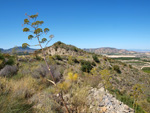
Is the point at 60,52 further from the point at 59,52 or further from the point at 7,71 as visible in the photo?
the point at 7,71

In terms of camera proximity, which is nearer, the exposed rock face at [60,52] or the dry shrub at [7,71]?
the dry shrub at [7,71]

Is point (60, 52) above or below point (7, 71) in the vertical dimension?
above

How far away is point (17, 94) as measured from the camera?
2824 mm

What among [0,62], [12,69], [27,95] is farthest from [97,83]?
[0,62]

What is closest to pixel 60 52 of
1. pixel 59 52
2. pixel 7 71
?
pixel 59 52

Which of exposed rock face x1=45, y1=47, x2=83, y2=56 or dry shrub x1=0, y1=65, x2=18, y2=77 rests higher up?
exposed rock face x1=45, y1=47, x2=83, y2=56

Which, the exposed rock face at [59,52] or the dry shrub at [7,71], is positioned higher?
the exposed rock face at [59,52]

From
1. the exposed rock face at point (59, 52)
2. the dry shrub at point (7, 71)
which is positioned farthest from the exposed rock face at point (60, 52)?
the dry shrub at point (7, 71)

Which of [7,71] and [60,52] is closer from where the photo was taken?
[7,71]

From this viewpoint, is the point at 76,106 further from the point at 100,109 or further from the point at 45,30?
the point at 45,30

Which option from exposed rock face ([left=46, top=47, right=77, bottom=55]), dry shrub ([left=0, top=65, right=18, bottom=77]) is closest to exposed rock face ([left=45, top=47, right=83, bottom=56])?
exposed rock face ([left=46, top=47, right=77, bottom=55])

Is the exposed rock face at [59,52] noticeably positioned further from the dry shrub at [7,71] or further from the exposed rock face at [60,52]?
the dry shrub at [7,71]

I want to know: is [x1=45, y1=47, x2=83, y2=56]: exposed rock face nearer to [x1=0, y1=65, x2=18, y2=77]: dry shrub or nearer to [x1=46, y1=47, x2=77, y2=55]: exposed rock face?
[x1=46, y1=47, x2=77, y2=55]: exposed rock face

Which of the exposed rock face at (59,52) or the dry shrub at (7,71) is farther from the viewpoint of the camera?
the exposed rock face at (59,52)
